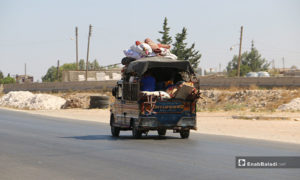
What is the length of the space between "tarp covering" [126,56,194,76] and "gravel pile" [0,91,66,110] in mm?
37525

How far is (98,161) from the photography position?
1409cm

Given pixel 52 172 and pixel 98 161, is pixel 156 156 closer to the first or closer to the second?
pixel 98 161

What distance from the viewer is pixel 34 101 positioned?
61750 millimetres

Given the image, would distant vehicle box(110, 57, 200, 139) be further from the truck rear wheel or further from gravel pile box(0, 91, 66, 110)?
gravel pile box(0, 91, 66, 110)

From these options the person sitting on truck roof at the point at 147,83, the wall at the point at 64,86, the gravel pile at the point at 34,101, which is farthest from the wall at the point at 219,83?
the person sitting on truck roof at the point at 147,83

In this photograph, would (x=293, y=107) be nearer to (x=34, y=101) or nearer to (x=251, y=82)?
(x=251, y=82)

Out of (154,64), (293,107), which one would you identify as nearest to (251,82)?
(293,107)

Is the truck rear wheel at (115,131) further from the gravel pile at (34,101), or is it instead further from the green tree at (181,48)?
the green tree at (181,48)

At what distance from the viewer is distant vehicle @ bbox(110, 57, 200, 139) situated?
2041 centimetres

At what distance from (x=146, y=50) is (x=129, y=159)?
26.8 feet

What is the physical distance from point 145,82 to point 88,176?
9509 mm

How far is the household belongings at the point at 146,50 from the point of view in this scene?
22016 millimetres

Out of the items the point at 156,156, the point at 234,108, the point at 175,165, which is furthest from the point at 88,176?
the point at 234,108

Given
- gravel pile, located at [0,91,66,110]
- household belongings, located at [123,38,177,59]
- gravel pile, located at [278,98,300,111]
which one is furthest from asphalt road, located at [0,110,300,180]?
gravel pile, located at [0,91,66,110]
